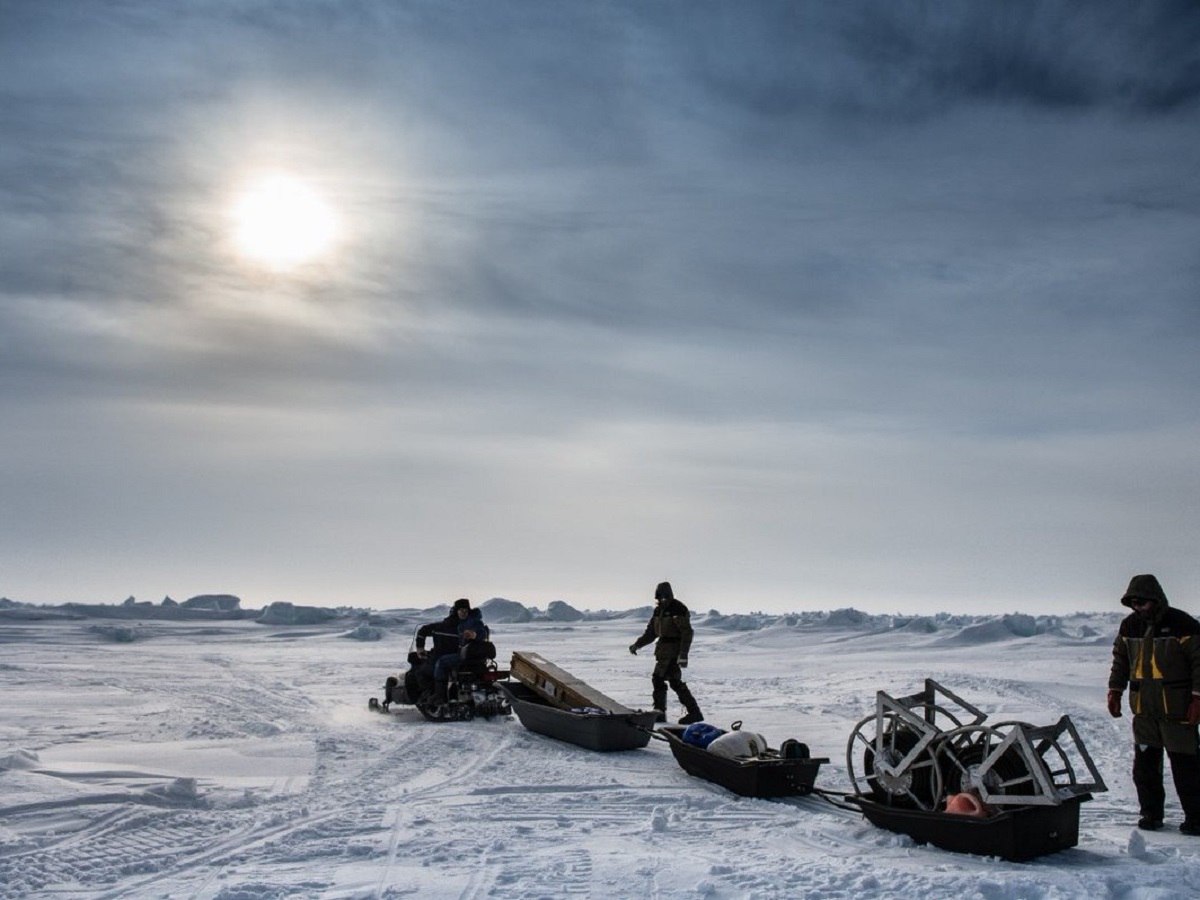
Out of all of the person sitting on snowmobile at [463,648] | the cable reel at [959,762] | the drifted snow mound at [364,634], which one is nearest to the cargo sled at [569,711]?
the person sitting on snowmobile at [463,648]

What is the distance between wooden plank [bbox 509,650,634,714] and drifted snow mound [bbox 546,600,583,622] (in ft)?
134

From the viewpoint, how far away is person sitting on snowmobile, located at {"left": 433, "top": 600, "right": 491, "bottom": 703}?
12875 mm

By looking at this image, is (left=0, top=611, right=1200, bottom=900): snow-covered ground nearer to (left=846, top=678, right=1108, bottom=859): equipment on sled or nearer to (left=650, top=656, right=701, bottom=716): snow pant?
(left=846, top=678, right=1108, bottom=859): equipment on sled

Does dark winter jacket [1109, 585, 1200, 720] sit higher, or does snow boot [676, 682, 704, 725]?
dark winter jacket [1109, 585, 1200, 720]

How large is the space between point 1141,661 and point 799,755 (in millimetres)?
2574

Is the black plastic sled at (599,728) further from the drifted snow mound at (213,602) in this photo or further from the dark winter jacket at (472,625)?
the drifted snow mound at (213,602)

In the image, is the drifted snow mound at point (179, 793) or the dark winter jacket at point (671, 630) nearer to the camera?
the drifted snow mound at point (179, 793)

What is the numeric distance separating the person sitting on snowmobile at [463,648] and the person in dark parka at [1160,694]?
789 centimetres

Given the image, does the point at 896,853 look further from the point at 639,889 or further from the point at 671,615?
the point at 671,615

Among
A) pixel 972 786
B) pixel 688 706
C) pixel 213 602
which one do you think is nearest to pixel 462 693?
pixel 688 706

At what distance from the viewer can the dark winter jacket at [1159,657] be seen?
6.71 meters

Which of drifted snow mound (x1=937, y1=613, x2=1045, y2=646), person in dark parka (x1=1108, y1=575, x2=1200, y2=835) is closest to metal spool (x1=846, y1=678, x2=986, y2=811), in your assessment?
person in dark parka (x1=1108, y1=575, x2=1200, y2=835)

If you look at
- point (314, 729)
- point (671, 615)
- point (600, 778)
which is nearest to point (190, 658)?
point (314, 729)

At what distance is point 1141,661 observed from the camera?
6.98m
